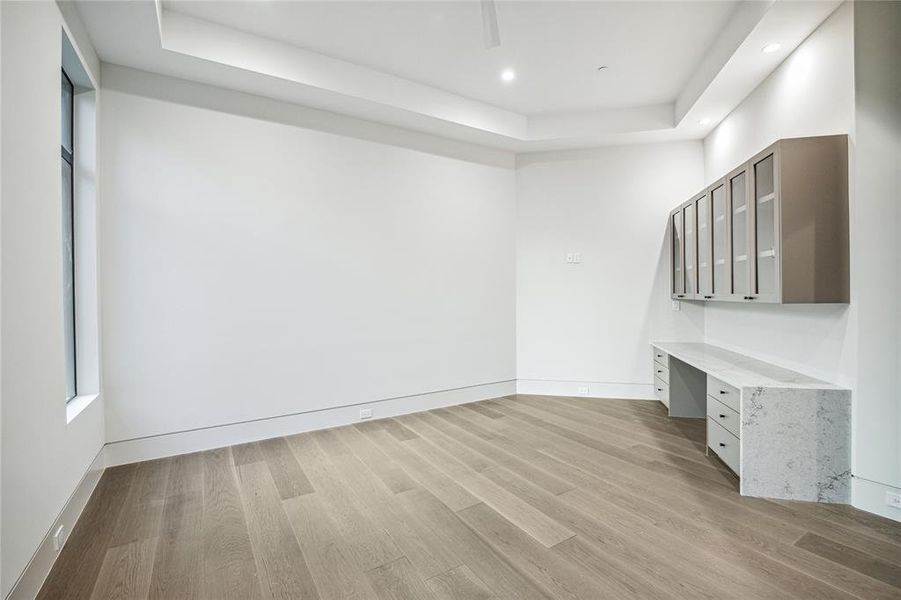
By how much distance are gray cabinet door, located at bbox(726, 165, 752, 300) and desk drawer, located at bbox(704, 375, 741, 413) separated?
2.09 feet

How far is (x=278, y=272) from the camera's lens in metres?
3.68

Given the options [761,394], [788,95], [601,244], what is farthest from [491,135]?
[761,394]

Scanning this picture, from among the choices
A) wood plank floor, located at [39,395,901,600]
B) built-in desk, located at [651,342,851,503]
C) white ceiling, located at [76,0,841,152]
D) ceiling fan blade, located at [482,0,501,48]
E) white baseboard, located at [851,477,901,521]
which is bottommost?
wood plank floor, located at [39,395,901,600]

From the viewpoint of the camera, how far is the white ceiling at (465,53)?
2.88 m

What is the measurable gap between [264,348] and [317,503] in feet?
5.14

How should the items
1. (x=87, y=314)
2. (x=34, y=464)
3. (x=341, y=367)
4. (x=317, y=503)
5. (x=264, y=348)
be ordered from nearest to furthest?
(x=34, y=464)
(x=317, y=503)
(x=87, y=314)
(x=264, y=348)
(x=341, y=367)

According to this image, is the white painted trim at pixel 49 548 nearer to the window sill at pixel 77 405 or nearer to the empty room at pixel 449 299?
the empty room at pixel 449 299

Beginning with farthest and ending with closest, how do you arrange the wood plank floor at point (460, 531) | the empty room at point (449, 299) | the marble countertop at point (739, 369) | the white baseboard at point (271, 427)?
the white baseboard at point (271, 427) < the marble countertop at point (739, 369) < the empty room at point (449, 299) < the wood plank floor at point (460, 531)

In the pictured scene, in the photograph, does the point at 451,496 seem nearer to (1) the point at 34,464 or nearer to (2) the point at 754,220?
(1) the point at 34,464

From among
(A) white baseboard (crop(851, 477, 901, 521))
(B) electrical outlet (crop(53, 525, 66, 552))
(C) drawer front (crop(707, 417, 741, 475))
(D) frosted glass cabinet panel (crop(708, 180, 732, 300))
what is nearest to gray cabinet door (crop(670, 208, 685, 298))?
(D) frosted glass cabinet panel (crop(708, 180, 732, 300))

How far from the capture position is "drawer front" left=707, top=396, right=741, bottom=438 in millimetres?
2682

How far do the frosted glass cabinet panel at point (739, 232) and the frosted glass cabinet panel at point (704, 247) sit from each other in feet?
1.41

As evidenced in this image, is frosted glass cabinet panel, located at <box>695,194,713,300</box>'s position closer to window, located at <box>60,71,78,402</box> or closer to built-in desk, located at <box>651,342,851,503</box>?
built-in desk, located at <box>651,342,851,503</box>

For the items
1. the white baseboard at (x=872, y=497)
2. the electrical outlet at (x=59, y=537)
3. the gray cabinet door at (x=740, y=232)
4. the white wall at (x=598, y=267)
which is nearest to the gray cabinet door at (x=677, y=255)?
the white wall at (x=598, y=267)
